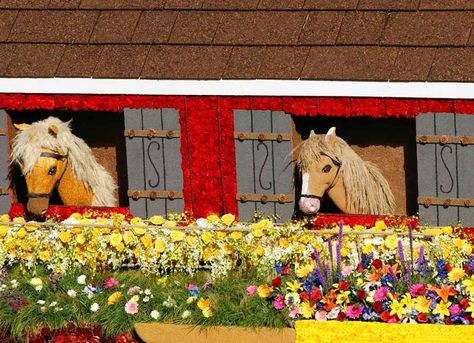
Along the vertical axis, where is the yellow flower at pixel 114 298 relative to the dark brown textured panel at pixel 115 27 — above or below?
below

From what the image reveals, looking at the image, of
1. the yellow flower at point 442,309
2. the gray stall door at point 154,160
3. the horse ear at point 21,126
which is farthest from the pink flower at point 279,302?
the horse ear at point 21,126

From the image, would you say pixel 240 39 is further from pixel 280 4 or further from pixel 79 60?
pixel 79 60

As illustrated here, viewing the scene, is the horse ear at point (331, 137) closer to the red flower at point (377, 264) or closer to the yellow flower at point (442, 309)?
the red flower at point (377, 264)

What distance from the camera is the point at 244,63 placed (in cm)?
1680

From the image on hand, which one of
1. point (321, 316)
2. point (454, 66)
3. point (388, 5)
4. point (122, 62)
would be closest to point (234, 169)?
point (122, 62)

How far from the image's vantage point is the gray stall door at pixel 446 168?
16328 mm

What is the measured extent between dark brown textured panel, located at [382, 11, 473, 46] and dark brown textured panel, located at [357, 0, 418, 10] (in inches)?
2.6

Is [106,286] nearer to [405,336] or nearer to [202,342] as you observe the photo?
[202,342]

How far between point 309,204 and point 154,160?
162 centimetres

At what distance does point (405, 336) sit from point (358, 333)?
15.8 inches

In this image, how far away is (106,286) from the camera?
53.2 feet

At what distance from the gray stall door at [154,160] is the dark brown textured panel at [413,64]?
213 cm

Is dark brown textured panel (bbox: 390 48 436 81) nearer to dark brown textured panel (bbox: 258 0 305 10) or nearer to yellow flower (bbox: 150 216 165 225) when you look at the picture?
dark brown textured panel (bbox: 258 0 305 10)

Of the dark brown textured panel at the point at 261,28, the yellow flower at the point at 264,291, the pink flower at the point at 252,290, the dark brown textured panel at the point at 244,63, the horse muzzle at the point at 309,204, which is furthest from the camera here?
the dark brown textured panel at the point at 261,28
